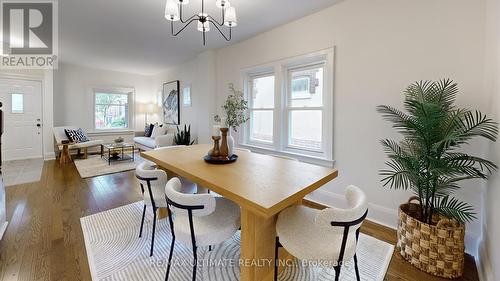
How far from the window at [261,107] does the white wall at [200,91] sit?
0.96 meters

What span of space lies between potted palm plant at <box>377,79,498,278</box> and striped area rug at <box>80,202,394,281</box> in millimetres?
306

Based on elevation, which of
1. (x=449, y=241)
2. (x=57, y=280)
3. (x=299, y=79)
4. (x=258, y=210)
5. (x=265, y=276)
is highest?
(x=299, y=79)

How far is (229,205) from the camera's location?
166 centimetres

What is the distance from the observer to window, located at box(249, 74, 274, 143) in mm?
3688

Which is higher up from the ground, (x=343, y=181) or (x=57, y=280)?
(x=343, y=181)

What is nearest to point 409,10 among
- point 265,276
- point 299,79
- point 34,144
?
point 299,79

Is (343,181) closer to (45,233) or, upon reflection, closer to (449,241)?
(449,241)

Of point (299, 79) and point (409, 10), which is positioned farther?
point (299, 79)

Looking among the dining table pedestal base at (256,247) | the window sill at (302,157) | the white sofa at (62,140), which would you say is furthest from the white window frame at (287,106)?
the white sofa at (62,140)

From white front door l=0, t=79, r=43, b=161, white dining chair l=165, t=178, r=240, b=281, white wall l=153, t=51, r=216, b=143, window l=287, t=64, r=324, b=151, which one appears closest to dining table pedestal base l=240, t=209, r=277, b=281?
white dining chair l=165, t=178, r=240, b=281

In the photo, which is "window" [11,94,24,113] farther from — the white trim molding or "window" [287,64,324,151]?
the white trim molding

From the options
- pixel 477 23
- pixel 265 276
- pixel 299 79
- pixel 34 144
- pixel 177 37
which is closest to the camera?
pixel 265 276

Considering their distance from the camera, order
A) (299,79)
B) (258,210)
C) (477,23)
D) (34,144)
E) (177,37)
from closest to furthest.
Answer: (258,210)
(477,23)
(299,79)
(177,37)
(34,144)

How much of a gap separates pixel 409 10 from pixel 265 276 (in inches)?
104
